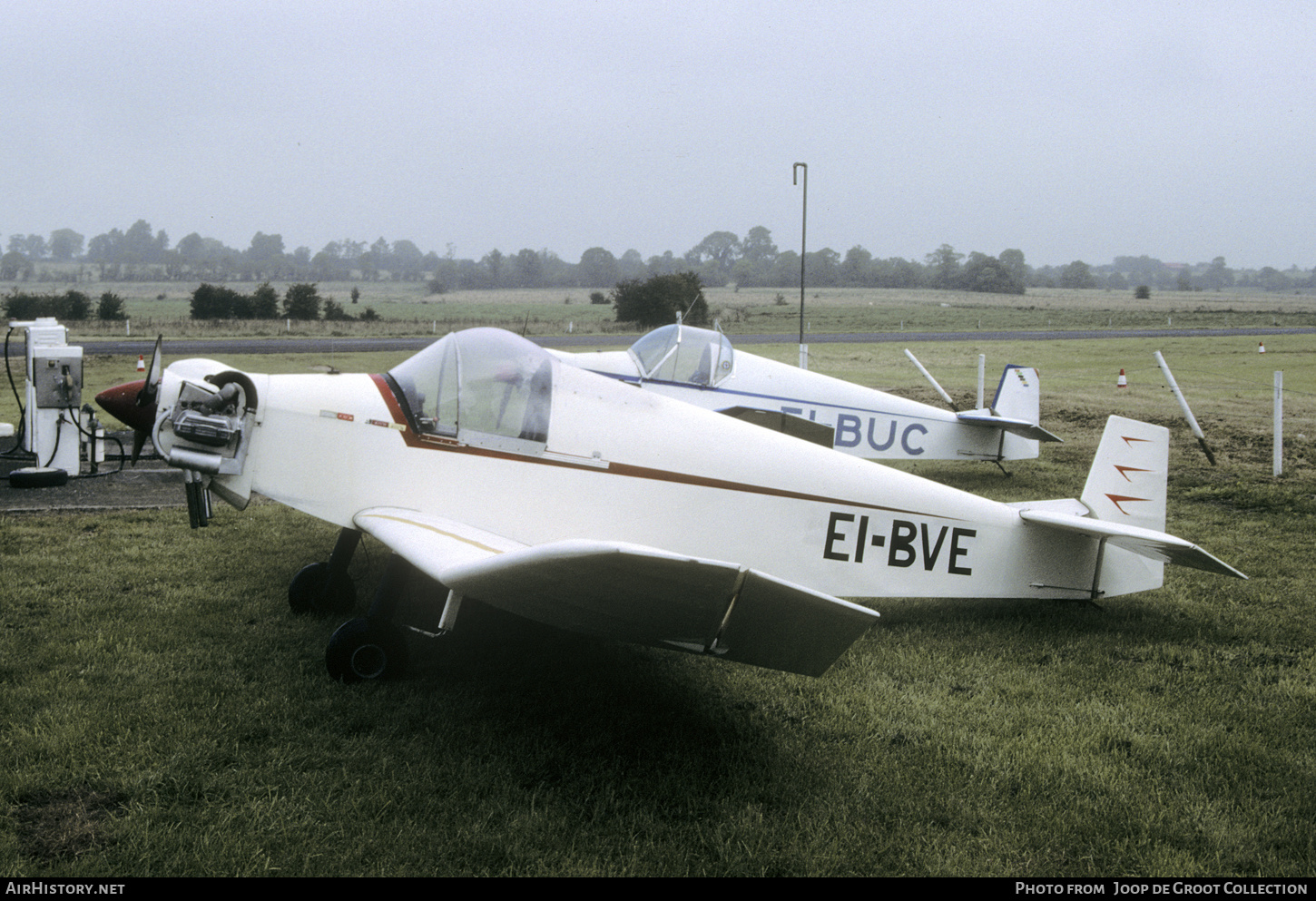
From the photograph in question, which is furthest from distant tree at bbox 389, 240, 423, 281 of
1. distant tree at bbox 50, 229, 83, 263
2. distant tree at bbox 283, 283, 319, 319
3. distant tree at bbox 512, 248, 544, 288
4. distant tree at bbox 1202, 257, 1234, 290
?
distant tree at bbox 1202, 257, 1234, 290

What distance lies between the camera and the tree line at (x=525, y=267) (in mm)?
79938

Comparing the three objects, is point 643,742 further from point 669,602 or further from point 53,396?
point 53,396

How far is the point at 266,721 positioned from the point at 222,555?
10.4ft

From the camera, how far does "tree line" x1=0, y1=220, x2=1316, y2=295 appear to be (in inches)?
3147

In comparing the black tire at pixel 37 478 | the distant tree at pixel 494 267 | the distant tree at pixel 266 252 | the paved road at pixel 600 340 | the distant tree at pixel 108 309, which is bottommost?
the black tire at pixel 37 478

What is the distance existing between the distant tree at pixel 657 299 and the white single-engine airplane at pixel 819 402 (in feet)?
69.2

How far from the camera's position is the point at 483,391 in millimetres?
4770

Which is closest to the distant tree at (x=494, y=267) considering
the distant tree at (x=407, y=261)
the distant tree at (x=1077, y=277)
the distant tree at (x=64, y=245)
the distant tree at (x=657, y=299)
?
the distant tree at (x=407, y=261)

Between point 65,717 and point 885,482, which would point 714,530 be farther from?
point 65,717

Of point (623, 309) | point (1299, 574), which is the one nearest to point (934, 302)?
point (623, 309)

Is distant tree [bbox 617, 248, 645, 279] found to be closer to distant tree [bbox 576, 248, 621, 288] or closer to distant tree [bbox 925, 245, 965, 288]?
distant tree [bbox 576, 248, 621, 288]

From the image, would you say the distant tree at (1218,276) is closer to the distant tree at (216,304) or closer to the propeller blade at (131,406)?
the distant tree at (216,304)

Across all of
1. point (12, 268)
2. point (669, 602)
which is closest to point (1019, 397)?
point (669, 602)

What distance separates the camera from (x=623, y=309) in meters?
34.6
